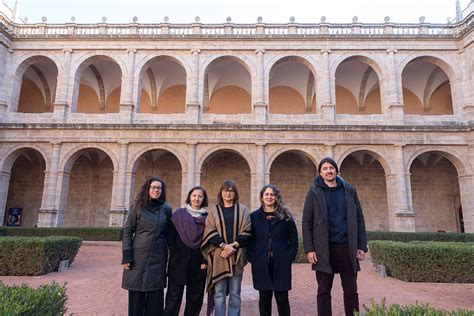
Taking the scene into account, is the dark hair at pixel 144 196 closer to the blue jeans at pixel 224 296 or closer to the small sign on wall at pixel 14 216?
the blue jeans at pixel 224 296

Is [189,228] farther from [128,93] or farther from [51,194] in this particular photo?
[51,194]

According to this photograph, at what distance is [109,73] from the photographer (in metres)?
19.9

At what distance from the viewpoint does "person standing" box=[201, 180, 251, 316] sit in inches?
155

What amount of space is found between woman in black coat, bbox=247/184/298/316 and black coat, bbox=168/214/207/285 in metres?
0.71

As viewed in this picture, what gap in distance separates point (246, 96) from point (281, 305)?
18.0 meters

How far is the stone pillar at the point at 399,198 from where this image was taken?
48.2 feet

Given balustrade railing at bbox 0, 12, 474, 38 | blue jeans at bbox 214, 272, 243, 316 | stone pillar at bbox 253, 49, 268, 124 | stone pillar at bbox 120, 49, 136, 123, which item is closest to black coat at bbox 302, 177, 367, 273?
blue jeans at bbox 214, 272, 243, 316

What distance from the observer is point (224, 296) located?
3979 millimetres

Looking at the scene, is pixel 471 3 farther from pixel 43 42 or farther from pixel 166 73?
pixel 43 42

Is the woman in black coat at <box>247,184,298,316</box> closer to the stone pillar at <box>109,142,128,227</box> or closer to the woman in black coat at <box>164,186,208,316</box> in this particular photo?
the woman in black coat at <box>164,186,208,316</box>

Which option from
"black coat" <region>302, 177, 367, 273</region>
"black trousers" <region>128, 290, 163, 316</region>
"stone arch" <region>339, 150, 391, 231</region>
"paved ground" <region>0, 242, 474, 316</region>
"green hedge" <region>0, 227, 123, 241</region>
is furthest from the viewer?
"stone arch" <region>339, 150, 391, 231</region>

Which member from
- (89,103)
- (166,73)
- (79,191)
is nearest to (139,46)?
(166,73)

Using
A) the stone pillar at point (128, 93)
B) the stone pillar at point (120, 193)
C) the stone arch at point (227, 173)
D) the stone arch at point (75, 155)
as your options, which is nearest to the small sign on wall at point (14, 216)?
the stone arch at point (75, 155)

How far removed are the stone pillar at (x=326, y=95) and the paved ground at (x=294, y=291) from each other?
8751mm
